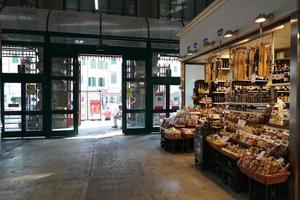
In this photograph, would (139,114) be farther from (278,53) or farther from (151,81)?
(278,53)

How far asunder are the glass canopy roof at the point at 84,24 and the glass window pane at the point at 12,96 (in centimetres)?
201

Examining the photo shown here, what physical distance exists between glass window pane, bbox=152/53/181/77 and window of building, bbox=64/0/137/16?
11.0 ft

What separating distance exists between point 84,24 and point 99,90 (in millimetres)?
7982

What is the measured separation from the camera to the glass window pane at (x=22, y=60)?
898 cm

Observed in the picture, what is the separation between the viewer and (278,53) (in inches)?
240

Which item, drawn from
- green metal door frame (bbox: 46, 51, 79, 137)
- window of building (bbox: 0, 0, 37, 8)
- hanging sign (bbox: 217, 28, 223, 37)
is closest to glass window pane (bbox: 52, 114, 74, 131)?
green metal door frame (bbox: 46, 51, 79, 137)

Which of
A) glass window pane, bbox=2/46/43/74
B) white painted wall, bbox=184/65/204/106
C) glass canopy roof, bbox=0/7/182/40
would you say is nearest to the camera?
glass canopy roof, bbox=0/7/182/40

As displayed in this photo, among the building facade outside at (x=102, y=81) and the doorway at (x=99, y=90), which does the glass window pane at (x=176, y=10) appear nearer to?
the doorway at (x=99, y=90)

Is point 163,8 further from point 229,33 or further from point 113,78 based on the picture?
point 113,78

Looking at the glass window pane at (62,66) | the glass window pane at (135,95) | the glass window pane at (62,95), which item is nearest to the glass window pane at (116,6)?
the glass window pane at (62,66)

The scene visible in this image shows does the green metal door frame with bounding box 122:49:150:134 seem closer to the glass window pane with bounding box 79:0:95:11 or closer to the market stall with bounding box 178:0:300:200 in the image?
the glass window pane with bounding box 79:0:95:11

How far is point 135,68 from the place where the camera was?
10219 mm

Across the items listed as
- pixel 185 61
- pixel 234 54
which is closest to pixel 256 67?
pixel 234 54

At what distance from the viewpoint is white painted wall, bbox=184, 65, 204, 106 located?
9.15m
